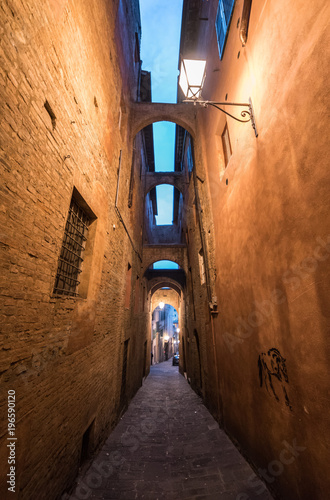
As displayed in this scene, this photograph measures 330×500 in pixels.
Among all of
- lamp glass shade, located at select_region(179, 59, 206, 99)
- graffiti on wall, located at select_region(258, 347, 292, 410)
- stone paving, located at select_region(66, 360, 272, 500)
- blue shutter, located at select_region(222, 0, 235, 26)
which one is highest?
blue shutter, located at select_region(222, 0, 235, 26)

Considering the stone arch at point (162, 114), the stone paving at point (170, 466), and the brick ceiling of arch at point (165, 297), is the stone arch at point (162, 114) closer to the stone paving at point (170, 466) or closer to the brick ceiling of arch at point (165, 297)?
the stone paving at point (170, 466)

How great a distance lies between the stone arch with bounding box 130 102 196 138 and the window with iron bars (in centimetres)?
694

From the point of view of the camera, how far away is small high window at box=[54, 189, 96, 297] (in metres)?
3.11

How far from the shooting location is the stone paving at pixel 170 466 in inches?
113

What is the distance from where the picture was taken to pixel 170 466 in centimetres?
350

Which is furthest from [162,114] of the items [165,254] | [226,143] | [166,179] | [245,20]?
[165,254]

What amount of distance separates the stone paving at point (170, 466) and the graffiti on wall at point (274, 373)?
1313 mm

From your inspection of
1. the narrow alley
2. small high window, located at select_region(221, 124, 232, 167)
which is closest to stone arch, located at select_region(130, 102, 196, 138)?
the narrow alley

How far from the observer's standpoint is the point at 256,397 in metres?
3.15

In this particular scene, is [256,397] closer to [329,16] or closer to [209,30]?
[329,16]

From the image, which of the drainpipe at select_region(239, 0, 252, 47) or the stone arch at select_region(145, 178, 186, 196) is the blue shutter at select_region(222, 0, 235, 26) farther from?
the stone arch at select_region(145, 178, 186, 196)

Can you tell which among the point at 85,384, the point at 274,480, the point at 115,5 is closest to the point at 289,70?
the point at 274,480

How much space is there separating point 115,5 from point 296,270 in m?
8.17

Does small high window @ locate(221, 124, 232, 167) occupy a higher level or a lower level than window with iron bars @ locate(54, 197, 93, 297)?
higher
